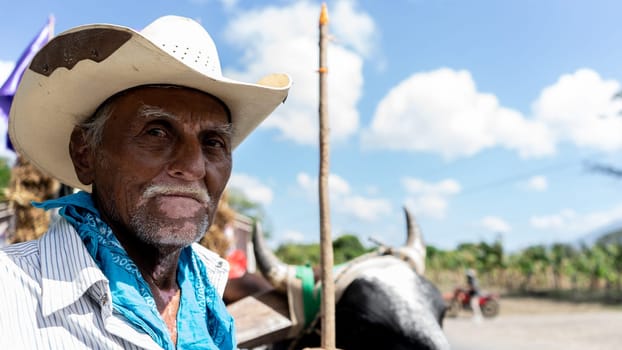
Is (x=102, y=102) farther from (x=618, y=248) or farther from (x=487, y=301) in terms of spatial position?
(x=618, y=248)

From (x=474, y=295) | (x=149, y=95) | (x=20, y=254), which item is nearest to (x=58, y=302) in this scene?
(x=20, y=254)

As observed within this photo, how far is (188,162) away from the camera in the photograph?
1.55m

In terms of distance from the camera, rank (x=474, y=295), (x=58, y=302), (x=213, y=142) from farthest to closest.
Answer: (x=474, y=295) → (x=213, y=142) → (x=58, y=302)

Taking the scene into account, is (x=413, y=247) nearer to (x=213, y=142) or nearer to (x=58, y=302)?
(x=213, y=142)

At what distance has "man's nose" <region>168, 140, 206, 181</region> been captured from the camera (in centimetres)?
154

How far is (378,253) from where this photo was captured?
127 inches

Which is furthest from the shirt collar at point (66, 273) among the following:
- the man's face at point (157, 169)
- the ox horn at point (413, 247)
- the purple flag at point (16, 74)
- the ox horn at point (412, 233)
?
the purple flag at point (16, 74)

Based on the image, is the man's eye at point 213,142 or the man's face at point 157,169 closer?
the man's face at point 157,169

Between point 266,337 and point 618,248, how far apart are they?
33.2m

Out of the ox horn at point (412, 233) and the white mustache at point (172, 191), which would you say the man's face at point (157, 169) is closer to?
the white mustache at point (172, 191)

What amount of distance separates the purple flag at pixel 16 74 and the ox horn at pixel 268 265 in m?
2.72

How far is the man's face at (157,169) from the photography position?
1528 mm

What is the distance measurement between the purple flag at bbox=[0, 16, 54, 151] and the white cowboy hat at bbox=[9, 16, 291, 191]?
2.99 m

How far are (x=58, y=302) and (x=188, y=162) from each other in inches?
20.3
